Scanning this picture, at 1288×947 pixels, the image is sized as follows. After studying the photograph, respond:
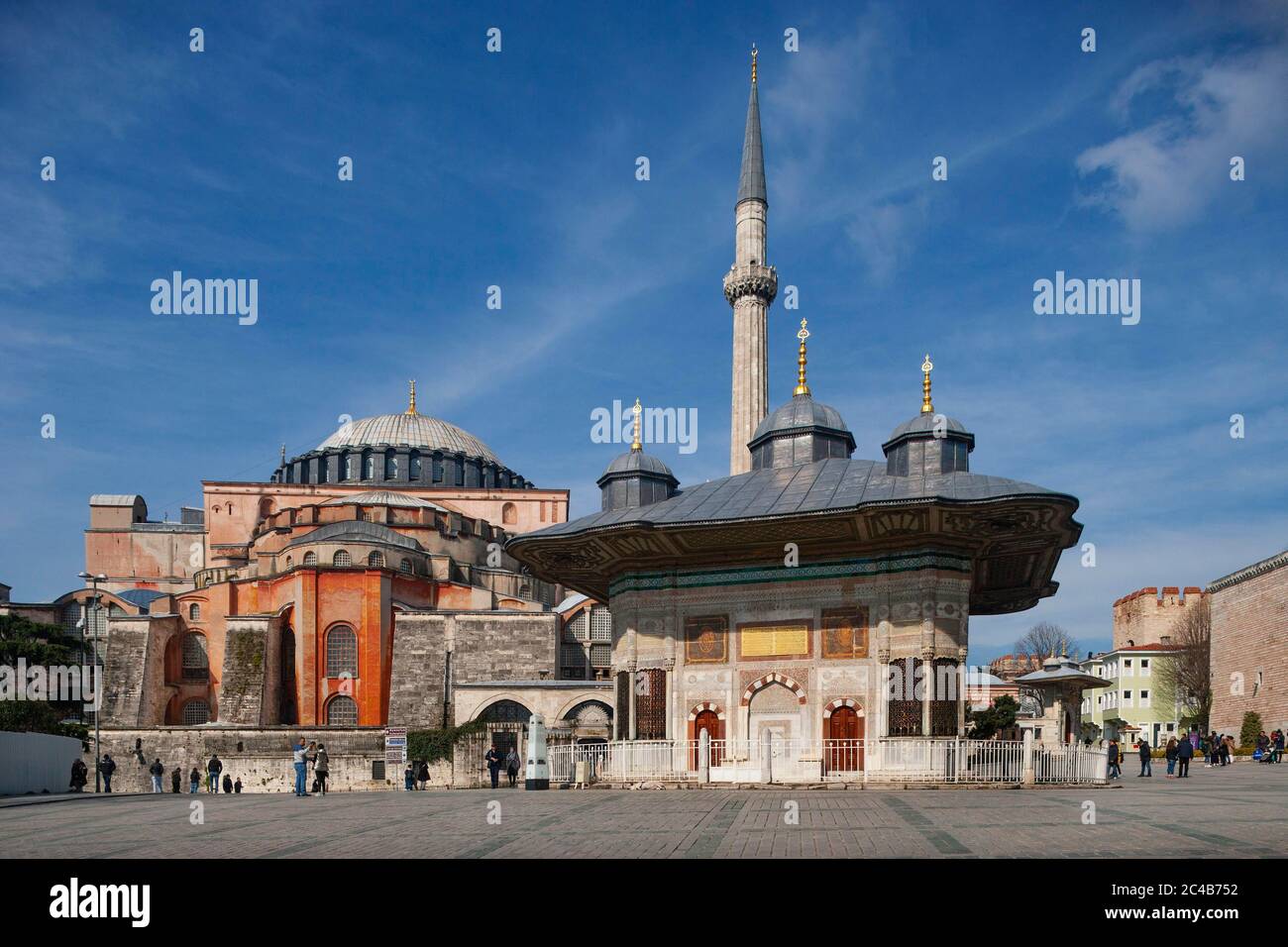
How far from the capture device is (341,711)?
51906 millimetres

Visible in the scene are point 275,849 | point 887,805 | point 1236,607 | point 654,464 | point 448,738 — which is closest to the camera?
point 275,849

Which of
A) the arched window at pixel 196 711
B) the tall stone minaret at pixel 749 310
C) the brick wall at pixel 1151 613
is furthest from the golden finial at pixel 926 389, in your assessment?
the brick wall at pixel 1151 613

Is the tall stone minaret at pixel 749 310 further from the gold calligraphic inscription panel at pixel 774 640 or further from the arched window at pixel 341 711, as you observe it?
the gold calligraphic inscription panel at pixel 774 640

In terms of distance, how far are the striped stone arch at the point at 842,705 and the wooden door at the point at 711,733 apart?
246 centimetres

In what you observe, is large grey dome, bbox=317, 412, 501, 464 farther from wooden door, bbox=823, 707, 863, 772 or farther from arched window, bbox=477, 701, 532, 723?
wooden door, bbox=823, 707, 863, 772

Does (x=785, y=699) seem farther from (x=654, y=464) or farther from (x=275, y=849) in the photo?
(x=275, y=849)

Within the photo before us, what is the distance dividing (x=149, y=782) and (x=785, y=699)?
105 ft

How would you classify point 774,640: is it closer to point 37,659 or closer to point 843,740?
point 843,740

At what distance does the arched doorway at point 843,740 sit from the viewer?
25391 millimetres

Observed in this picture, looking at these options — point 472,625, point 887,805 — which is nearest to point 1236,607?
point 472,625

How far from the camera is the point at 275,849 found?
11492 mm

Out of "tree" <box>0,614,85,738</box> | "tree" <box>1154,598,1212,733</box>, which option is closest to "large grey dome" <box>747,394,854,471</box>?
"tree" <box>0,614,85,738</box>

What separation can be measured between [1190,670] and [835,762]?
5705 cm

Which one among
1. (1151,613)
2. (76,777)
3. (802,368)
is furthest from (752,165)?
(1151,613)
